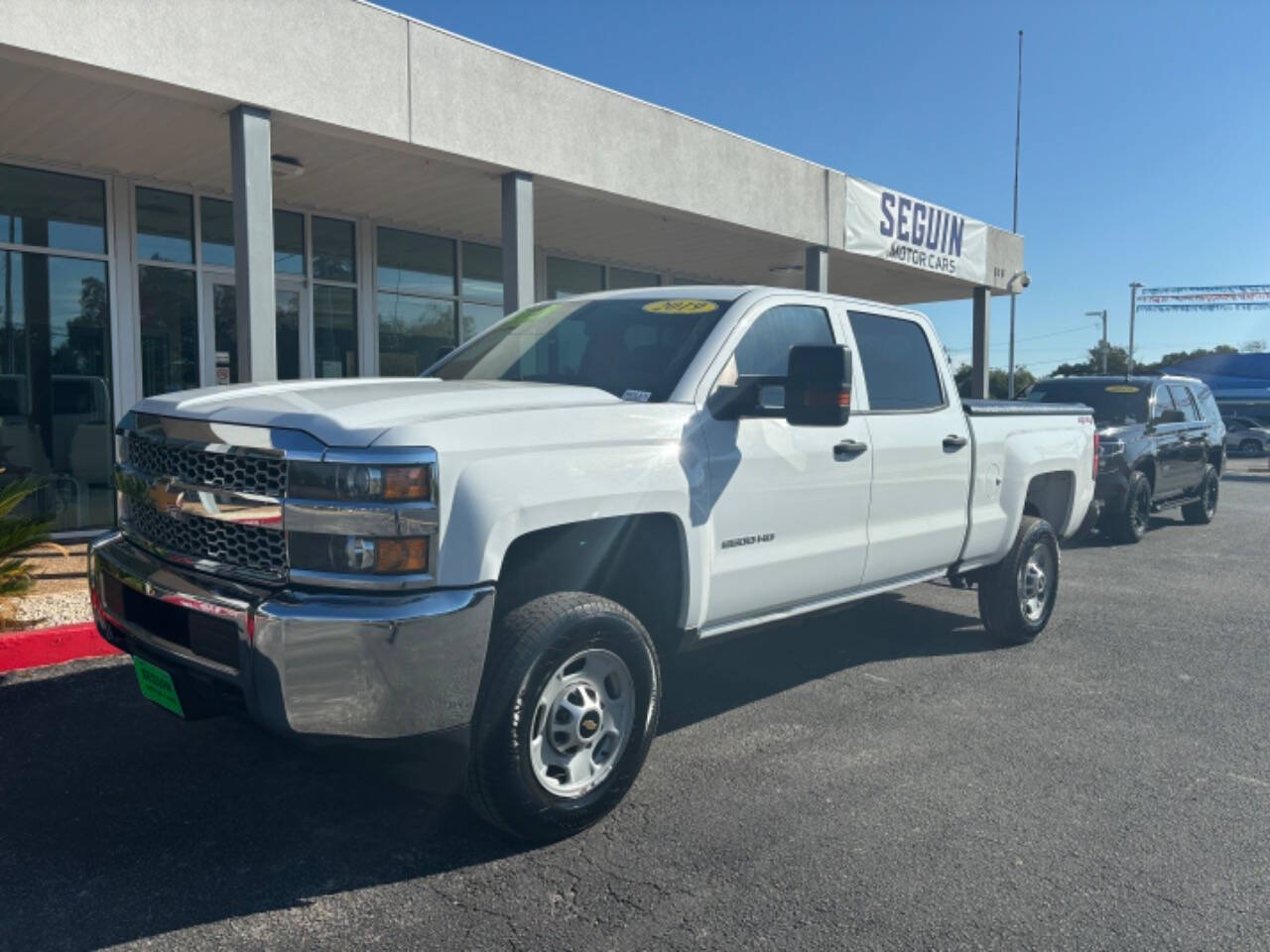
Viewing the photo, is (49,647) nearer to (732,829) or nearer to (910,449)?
(732,829)

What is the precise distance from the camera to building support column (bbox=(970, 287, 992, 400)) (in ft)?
56.9

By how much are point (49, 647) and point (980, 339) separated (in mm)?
15382

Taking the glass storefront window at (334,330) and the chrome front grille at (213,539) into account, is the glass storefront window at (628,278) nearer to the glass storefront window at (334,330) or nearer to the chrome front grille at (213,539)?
the glass storefront window at (334,330)

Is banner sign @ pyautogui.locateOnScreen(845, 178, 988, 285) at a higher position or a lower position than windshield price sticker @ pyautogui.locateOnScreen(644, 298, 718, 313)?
higher

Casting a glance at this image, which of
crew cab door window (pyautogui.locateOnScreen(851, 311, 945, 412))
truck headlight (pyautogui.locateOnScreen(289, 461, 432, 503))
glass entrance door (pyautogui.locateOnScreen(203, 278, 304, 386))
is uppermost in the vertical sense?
glass entrance door (pyautogui.locateOnScreen(203, 278, 304, 386))

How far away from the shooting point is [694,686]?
5.23 meters

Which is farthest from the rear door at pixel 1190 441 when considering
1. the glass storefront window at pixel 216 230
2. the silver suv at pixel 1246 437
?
the silver suv at pixel 1246 437

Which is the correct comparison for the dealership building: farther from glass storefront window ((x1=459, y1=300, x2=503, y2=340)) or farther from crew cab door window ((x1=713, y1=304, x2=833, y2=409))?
crew cab door window ((x1=713, y1=304, x2=833, y2=409))

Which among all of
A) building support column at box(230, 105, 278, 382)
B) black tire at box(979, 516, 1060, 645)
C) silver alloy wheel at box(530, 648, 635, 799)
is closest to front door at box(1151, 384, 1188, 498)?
black tire at box(979, 516, 1060, 645)

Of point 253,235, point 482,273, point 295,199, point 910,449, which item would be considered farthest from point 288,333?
point 910,449

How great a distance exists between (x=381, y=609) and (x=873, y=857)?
1.84 meters

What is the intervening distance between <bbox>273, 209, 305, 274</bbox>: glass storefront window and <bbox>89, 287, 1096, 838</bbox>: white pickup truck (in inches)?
281

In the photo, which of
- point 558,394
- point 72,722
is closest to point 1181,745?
point 558,394

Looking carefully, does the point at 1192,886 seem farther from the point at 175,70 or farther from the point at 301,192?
the point at 301,192
